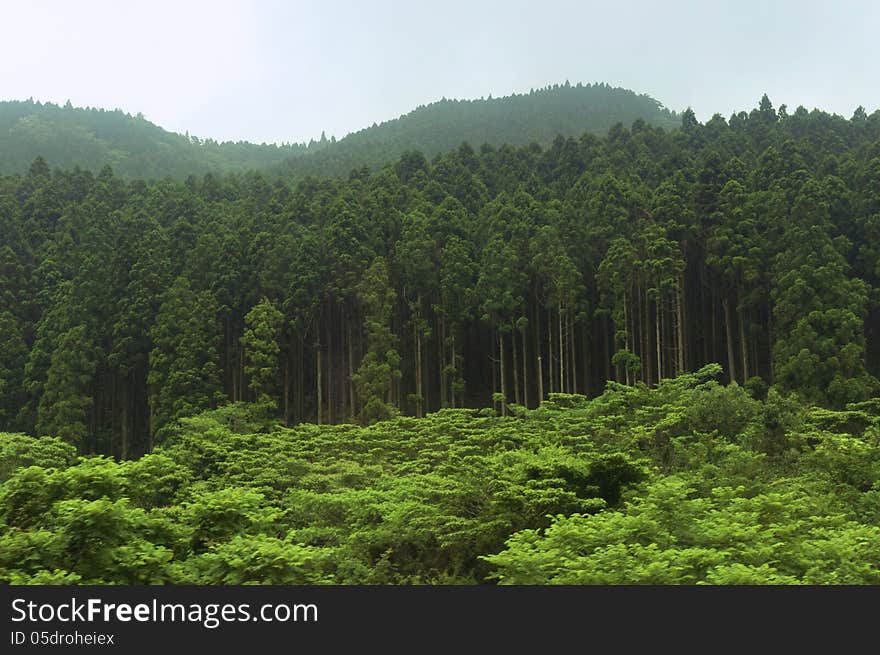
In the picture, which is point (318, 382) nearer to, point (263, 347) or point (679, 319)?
point (263, 347)

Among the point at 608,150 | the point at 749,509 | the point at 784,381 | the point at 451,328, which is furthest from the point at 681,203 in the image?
the point at 749,509

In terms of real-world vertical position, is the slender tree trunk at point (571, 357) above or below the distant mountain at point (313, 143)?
below

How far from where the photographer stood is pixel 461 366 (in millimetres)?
37094

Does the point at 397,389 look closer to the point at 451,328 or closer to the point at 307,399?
the point at 451,328

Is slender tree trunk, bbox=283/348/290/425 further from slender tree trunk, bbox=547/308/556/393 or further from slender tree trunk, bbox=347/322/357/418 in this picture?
slender tree trunk, bbox=547/308/556/393

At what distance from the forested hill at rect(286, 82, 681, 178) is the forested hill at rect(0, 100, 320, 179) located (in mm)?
18577

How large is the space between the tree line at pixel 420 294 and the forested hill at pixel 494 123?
37822 mm

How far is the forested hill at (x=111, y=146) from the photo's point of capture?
87000 millimetres

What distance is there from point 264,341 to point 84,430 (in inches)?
390

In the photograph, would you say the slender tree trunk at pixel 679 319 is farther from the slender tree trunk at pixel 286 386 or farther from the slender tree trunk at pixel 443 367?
the slender tree trunk at pixel 286 386

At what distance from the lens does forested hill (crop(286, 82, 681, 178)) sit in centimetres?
8450

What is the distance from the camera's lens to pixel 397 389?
34.8m

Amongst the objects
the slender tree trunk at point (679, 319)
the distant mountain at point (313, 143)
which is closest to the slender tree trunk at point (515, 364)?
the slender tree trunk at point (679, 319)

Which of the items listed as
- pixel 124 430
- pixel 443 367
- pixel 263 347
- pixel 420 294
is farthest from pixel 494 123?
pixel 124 430
